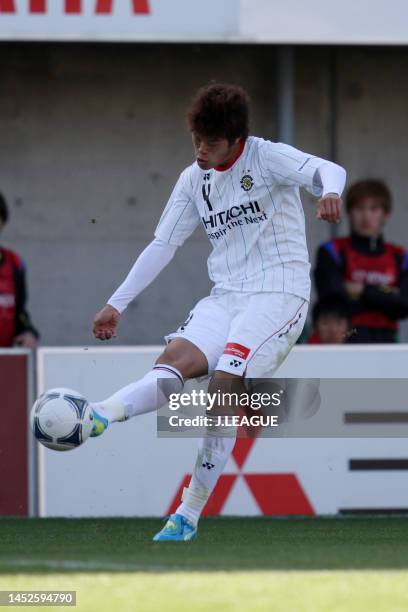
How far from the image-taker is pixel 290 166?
6078 millimetres

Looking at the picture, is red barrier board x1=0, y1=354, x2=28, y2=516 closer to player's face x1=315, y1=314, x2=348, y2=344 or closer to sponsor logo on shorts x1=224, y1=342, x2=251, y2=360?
player's face x1=315, y1=314, x2=348, y2=344

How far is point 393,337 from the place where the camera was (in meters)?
9.29

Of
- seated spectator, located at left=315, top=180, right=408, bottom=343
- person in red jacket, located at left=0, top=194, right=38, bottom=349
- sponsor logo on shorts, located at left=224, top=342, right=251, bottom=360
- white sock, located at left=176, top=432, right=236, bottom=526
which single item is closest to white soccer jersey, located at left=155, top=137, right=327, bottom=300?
sponsor logo on shorts, located at left=224, top=342, right=251, bottom=360

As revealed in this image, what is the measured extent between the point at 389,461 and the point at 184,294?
335cm

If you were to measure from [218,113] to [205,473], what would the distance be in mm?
1560

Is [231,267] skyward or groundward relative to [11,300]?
skyward

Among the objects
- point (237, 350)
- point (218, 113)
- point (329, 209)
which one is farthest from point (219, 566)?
point (218, 113)

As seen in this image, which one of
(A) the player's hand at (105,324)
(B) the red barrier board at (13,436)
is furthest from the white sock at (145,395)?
(B) the red barrier board at (13,436)

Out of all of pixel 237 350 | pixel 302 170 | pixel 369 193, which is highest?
pixel 302 170

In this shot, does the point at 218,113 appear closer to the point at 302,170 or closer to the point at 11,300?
the point at 302,170

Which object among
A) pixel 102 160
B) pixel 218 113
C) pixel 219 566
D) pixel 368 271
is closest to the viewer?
pixel 219 566

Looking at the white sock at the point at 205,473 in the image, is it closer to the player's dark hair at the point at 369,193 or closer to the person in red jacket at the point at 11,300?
the person in red jacket at the point at 11,300

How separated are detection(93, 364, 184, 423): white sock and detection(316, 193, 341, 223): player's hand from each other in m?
0.98

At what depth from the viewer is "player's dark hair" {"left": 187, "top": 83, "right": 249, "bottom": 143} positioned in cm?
602
